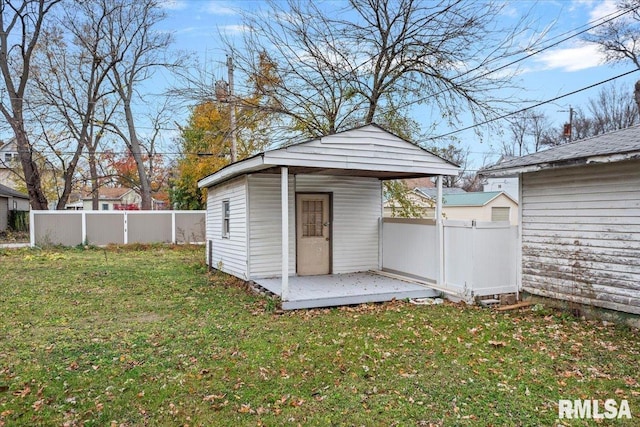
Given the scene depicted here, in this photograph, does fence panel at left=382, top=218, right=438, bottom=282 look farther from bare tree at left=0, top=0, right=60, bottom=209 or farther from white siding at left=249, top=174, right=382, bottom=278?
bare tree at left=0, top=0, right=60, bottom=209

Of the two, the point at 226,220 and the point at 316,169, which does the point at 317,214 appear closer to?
the point at 316,169

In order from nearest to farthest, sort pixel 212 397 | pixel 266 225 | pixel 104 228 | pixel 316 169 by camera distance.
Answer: pixel 212 397
pixel 316 169
pixel 266 225
pixel 104 228

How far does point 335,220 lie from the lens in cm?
919

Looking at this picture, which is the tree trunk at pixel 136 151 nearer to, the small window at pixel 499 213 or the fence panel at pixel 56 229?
the fence panel at pixel 56 229

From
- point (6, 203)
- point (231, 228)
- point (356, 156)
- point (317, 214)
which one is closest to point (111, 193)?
point (6, 203)

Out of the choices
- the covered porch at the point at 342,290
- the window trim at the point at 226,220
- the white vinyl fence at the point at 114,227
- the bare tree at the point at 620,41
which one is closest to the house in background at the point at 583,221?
the covered porch at the point at 342,290

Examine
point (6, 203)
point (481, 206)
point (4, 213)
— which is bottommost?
point (4, 213)

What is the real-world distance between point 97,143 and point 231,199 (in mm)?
17605

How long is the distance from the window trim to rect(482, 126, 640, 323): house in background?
18.6ft

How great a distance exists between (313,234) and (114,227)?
12690mm

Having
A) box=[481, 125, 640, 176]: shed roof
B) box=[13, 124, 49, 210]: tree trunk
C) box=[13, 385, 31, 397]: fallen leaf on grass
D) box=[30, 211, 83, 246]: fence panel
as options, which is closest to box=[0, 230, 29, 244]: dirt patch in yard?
box=[13, 124, 49, 210]: tree trunk

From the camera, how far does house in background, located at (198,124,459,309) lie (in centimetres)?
686

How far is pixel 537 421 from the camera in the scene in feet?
10.2

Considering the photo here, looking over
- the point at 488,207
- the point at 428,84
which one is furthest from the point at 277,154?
the point at 488,207
